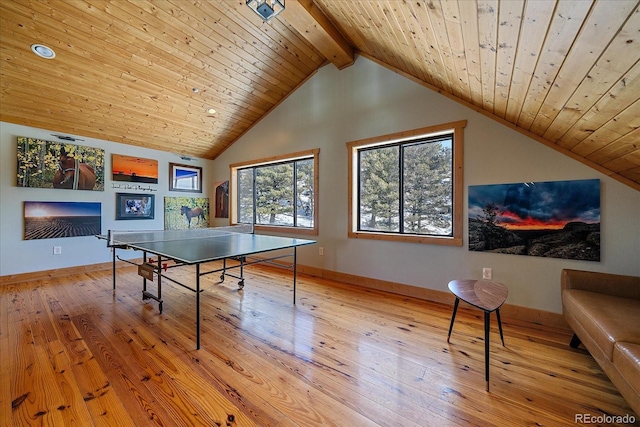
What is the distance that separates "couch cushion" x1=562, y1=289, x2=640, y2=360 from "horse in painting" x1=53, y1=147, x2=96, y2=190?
6.56 metres

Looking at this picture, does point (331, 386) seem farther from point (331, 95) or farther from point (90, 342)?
point (331, 95)

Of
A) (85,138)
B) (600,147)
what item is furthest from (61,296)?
(600,147)

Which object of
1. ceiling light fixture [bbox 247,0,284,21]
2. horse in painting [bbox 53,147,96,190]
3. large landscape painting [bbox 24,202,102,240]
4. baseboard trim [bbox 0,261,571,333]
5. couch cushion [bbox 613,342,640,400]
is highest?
ceiling light fixture [bbox 247,0,284,21]

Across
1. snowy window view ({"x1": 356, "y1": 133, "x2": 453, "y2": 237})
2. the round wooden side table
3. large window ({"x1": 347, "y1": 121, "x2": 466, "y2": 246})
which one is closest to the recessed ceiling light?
large window ({"x1": 347, "y1": 121, "x2": 466, "y2": 246})

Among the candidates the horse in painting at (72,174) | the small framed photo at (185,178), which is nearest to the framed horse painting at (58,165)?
the horse in painting at (72,174)

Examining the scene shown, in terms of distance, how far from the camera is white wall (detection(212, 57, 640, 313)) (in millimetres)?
2289

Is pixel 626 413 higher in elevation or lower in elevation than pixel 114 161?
lower

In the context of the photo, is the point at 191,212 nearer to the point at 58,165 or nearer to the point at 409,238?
the point at 58,165

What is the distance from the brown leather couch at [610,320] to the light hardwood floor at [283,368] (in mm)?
282

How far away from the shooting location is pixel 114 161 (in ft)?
15.4

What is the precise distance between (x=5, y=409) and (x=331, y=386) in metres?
1.90

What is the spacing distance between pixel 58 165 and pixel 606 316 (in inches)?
267

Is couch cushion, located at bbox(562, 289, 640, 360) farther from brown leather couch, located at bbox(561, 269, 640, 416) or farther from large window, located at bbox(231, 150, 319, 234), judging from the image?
large window, located at bbox(231, 150, 319, 234)

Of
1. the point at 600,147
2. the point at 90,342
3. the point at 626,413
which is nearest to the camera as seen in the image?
the point at 626,413
